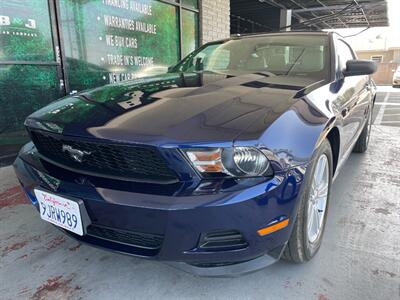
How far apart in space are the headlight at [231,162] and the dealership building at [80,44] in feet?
8.22

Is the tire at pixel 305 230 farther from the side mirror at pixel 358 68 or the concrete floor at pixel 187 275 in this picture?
the side mirror at pixel 358 68

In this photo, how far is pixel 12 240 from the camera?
2.32 m

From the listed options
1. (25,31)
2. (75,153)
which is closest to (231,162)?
(75,153)

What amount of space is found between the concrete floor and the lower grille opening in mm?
436

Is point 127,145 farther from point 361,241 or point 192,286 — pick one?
point 361,241

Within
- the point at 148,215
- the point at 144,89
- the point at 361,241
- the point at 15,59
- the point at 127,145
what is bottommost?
the point at 361,241

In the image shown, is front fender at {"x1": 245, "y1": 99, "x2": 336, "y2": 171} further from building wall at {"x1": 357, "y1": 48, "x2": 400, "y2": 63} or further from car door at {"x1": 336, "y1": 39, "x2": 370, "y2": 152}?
building wall at {"x1": 357, "y1": 48, "x2": 400, "y2": 63}

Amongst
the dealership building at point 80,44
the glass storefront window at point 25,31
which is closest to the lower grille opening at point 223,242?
the dealership building at point 80,44

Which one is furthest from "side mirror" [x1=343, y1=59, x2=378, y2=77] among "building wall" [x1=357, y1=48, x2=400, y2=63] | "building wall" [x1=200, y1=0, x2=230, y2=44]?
"building wall" [x1=357, y1=48, x2=400, y2=63]

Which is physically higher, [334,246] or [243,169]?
[243,169]

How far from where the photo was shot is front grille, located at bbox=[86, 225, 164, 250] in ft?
4.95

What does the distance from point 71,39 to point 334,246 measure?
403 cm

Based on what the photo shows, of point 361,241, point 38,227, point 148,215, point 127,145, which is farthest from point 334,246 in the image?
point 38,227

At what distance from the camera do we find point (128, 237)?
5.23 ft
